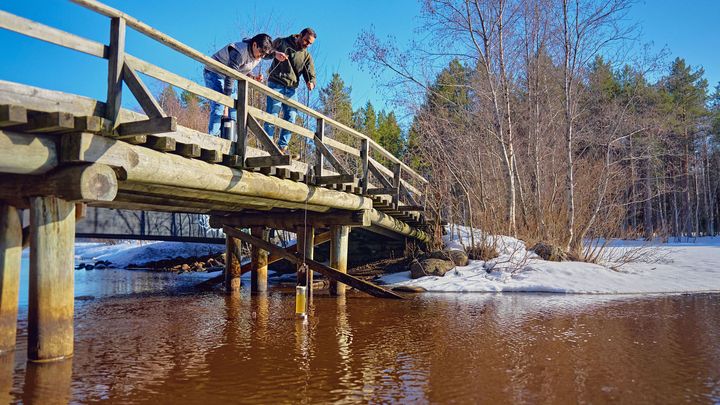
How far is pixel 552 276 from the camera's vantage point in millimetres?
13938

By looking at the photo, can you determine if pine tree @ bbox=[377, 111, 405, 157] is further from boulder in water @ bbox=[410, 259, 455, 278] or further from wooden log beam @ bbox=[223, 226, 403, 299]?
wooden log beam @ bbox=[223, 226, 403, 299]

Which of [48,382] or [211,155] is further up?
[211,155]

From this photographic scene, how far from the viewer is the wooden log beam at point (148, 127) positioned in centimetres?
536

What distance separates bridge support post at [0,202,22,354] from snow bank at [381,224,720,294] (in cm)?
958

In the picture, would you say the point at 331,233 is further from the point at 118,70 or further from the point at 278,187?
the point at 118,70

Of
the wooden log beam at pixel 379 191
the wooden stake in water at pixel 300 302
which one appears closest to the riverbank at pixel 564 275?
the wooden log beam at pixel 379 191

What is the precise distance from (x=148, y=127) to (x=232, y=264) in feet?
26.4

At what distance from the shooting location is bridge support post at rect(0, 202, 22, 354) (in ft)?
18.4

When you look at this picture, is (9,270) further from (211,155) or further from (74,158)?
(211,155)

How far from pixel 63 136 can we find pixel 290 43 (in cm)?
560

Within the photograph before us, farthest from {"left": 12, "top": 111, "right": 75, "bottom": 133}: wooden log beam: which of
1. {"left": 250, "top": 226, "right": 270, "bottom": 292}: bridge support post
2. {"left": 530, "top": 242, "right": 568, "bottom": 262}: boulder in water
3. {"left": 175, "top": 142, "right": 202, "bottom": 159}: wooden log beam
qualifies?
{"left": 530, "top": 242, "right": 568, "bottom": 262}: boulder in water

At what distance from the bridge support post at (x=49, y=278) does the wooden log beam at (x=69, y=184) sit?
0.14 m

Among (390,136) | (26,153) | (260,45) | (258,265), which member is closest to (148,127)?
(26,153)

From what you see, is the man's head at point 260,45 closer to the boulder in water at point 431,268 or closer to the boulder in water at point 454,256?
the boulder in water at point 431,268
